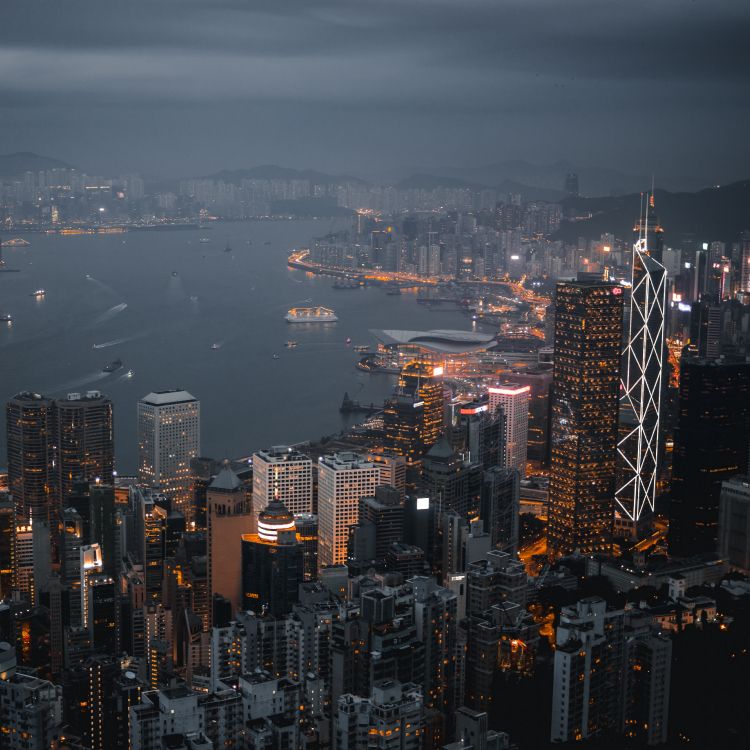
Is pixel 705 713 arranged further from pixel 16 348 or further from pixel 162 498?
Result: pixel 16 348

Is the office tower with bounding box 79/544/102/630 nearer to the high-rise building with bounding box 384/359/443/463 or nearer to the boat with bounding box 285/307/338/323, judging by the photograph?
the high-rise building with bounding box 384/359/443/463

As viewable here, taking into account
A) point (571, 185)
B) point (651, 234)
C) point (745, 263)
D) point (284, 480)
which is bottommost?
point (284, 480)

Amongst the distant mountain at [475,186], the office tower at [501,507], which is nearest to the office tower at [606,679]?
the office tower at [501,507]

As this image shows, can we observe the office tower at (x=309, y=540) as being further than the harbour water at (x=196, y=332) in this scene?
No

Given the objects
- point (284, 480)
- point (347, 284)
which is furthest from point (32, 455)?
point (347, 284)

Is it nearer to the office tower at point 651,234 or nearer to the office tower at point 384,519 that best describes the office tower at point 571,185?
the office tower at point 651,234

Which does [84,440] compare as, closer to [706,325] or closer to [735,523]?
[735,523]

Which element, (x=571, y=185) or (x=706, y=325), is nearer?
(x=706, y=325)

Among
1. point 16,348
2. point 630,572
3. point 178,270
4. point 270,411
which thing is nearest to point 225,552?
point 630,572
